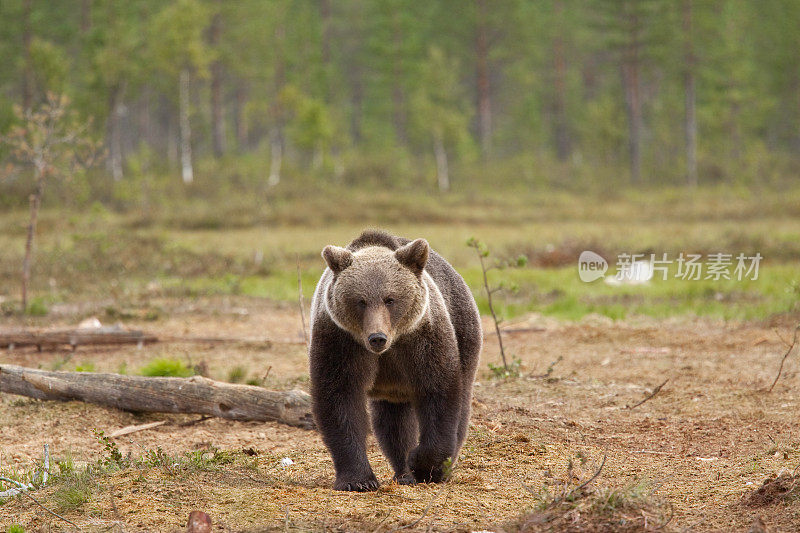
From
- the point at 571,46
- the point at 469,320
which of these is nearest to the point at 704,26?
the point at 571,46

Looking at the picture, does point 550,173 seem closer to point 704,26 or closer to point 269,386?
point 704,26

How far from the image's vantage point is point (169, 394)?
7.45 m

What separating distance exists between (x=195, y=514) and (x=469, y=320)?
2.56 meters

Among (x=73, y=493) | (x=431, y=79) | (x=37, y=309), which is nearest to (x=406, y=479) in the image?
(x=73, y=493)

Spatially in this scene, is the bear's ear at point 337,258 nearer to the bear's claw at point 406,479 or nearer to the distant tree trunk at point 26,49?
the bear's claw at point 406,479

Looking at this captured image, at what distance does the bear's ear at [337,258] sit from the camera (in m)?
5.29

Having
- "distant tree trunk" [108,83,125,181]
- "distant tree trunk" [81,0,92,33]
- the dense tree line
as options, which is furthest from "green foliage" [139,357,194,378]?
"distant tree trunk" [81,0,92,33]

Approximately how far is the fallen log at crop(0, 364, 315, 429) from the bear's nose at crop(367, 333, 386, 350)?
102 inches

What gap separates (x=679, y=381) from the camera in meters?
9.19

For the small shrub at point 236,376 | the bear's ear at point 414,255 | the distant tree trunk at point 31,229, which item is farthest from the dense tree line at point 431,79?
the bear's ear at point 414,255

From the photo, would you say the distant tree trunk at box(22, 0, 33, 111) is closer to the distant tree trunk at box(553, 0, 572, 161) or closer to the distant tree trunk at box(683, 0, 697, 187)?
the distant tree trunk at box(553, 0, 572, 161)

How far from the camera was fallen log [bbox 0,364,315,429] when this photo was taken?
7324mm

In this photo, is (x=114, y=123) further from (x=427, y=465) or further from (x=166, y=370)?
(x=427, y=465)

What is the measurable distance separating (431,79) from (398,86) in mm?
4511
